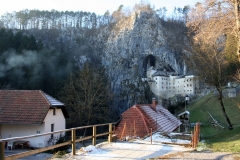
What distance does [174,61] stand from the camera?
6862 cm

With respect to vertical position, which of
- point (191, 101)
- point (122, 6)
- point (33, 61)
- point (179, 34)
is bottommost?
point (191, 101)

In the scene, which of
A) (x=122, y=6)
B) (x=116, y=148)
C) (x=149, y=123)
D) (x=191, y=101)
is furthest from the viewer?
(x=122, y=6)

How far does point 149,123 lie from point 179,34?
5909 centimetres

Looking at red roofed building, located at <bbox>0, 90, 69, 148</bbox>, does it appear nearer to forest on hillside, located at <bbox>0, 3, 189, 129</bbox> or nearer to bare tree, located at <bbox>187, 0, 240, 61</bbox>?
forest on hillside, located at <bbox>0, 3, 189, 129</bbox>

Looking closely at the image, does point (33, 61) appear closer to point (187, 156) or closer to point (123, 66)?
point (123, 66)

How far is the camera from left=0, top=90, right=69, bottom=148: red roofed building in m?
19.7

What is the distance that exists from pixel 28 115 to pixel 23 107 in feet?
4.06

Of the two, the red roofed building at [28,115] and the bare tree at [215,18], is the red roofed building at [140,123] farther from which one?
the bare tree at [215,18]

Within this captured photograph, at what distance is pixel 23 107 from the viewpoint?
68.5 feet

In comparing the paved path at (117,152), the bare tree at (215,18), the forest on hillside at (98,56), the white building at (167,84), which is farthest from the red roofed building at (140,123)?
the white building at (167,84)

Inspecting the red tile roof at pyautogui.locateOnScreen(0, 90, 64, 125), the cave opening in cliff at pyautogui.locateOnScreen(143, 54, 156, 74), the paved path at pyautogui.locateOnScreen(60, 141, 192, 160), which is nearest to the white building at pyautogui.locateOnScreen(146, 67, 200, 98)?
the cave opening in cliff at pyautogui.locateOnScreen(143, 54, 156, 74)

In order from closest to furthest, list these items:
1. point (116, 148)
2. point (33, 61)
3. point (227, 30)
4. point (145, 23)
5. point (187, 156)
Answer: point (187, 156)
point (227, 30)
point (116, 148)
point (33, 61)
point (145, 23)

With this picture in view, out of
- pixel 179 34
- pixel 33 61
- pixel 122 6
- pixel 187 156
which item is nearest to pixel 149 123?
pixel 187 156

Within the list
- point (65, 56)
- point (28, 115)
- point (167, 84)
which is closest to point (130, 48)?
point (167, 84)
